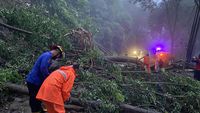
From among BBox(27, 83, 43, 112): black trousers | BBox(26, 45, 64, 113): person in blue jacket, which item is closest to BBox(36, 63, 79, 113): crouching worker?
BBox(26, 45, 64, 113): person in blue jacket

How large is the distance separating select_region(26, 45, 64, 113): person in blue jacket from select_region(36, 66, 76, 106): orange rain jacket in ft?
1.36

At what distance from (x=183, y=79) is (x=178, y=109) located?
193cm

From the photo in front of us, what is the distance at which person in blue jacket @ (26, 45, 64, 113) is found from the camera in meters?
5.68

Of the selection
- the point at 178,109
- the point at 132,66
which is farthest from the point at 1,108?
the point at 132,66

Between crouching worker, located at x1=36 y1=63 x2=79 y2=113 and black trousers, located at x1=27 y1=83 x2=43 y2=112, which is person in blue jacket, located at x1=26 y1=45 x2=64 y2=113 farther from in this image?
crouching worker, located at x1=36 y1=63 x2=79 y2=113

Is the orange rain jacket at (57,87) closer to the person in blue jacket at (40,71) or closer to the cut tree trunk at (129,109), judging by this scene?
the person in blue jacket at (40,71)

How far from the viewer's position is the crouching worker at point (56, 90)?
5.14 meters

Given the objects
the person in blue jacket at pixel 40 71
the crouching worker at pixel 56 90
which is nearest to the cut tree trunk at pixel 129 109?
the person in blue jacket at pixel 40 71

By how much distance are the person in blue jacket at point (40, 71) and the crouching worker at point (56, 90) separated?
1.36 ft

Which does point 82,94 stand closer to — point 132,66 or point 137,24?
point 132,66

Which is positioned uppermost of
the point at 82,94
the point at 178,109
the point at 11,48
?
the point at 11,48

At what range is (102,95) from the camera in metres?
8.12

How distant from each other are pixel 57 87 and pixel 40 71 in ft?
2.47

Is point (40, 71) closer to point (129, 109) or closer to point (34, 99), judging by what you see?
point (34, 99)
